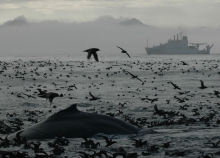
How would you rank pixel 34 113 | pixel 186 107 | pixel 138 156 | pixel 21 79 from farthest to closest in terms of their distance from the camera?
pixel 21 79
pixel 186 107
pixel 34 113
pixel 138 156

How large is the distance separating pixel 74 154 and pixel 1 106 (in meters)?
15.9

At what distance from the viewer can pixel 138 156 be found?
11.7 meters

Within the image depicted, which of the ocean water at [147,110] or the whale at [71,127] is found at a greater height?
the whale at [71,127]

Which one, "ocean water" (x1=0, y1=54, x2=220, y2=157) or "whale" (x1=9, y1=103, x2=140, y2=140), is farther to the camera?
"whale" (x1=9, y1=103, x2=140, y2=140)

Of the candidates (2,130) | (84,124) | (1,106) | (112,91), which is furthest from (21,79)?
(84,124)

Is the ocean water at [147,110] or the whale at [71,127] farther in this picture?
the whale at [71,127]

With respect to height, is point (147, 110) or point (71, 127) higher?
point (71, 127)

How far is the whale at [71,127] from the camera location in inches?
525

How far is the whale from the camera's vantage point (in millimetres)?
13327

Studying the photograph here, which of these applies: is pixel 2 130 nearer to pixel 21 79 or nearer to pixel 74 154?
pixel 74 154

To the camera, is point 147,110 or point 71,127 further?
point 147,110

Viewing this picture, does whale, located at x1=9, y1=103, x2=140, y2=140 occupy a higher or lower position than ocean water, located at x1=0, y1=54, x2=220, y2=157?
higher

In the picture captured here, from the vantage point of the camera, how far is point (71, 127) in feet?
44.7

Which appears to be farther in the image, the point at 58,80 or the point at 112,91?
the point at 58,80
